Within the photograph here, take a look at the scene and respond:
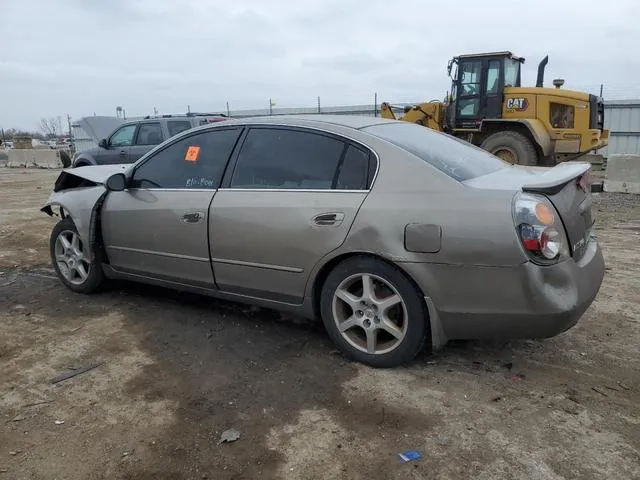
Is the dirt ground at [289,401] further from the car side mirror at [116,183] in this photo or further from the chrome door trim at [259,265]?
the car side mirror at [116,183]

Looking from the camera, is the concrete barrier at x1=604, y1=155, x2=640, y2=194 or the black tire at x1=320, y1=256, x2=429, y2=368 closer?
the black tire at x1=320, y1=256, x2=429, y2=368

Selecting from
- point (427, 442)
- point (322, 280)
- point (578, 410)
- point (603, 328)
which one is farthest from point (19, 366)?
point (603, 328)

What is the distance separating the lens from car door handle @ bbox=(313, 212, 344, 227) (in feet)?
10.6

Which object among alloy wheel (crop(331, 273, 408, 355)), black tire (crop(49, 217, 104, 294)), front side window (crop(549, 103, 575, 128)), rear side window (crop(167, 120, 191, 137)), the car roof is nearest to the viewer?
alloy wheel (crop(331, 273, 408, 355))

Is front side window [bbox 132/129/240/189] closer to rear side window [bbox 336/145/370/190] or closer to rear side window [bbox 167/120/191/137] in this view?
rear side window [bbox 336/145/370/190]

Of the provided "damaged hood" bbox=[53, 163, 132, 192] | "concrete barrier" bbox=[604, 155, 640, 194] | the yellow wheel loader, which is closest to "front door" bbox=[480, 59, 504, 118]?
the yellow wheel loader

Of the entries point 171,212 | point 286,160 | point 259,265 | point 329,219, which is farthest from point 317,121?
point 171,212

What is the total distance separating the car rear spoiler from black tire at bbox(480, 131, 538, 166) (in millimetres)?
8515

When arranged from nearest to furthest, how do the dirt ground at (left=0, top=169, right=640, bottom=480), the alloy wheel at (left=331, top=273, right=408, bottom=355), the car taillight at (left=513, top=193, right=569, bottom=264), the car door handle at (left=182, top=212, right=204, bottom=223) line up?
1. the dirt ground at (left=0, top=169, right=640, bottom=480)
2. the car taillight at (left=513, top=193, right=569, bottom=264)
3. the alloy wheel at (left=331, top=273, right=408, bottom=355)
4. the car door handle at (left=182, top=212, right=204, bottom=223)

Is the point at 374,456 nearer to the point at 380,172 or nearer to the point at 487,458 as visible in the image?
the point at 487,458

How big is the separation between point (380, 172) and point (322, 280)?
0.78 meters

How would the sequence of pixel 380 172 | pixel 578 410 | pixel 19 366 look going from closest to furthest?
pixel 578 410
pixel 380 172
pixel 19 366

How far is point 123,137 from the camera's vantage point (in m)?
11.7

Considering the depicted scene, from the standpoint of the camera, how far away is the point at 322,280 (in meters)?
3.44
